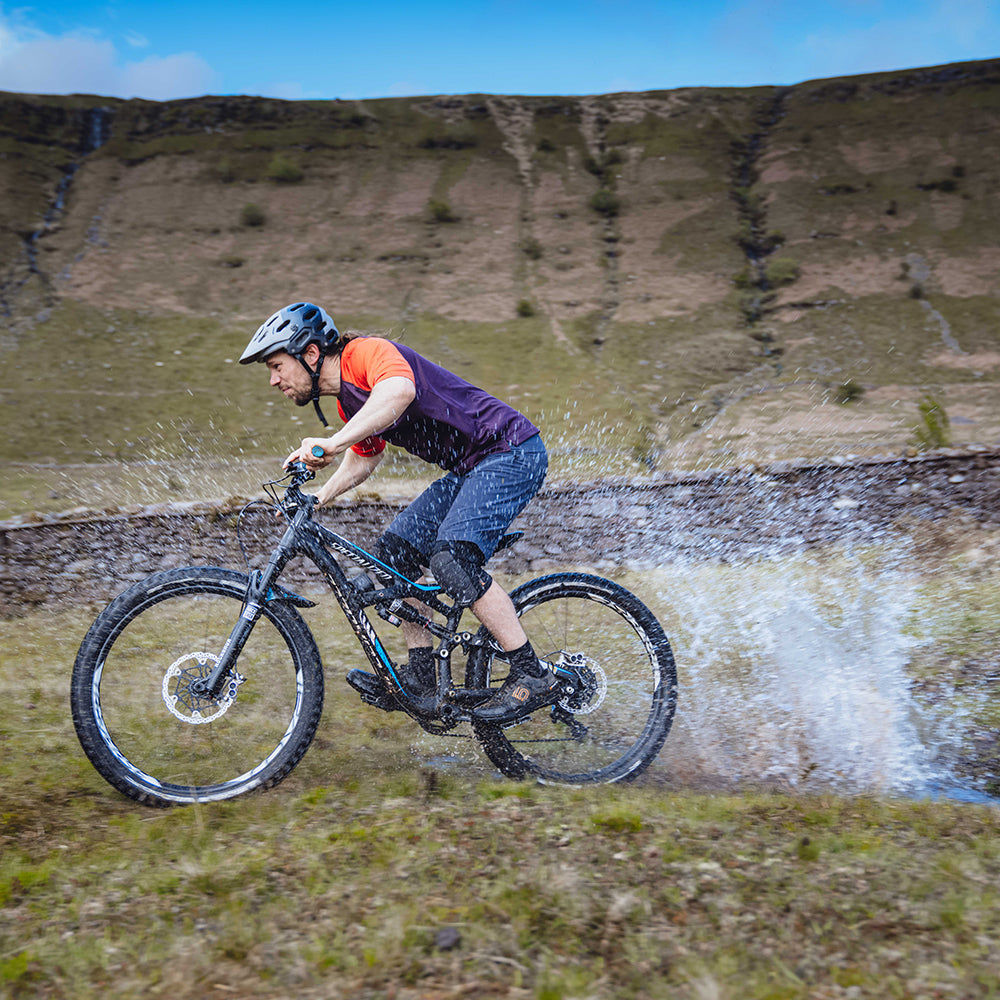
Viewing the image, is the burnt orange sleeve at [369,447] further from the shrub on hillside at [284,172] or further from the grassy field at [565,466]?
the shrub on hillside at [284,172]

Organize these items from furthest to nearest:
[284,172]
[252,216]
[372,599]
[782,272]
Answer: [284,172]
[252,216]
[782,272]
[372,599]

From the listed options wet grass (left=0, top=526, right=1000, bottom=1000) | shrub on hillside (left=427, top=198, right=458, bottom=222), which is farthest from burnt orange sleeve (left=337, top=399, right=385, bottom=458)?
shrub on hillside (left=427, top=198, right=458, bottom=222)

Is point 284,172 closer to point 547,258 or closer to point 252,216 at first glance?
point 252,216

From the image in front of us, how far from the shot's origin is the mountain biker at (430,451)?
374 cm

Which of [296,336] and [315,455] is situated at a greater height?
[296,336]

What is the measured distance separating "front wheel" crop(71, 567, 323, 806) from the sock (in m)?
1.01

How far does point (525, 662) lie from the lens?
4.00 metres

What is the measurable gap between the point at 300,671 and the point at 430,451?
1.34 metres

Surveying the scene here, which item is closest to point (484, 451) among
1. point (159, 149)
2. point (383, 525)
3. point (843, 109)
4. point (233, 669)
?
point (233, 669)

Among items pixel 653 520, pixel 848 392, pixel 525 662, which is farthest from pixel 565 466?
pixel 848 392

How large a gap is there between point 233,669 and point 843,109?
194 feet

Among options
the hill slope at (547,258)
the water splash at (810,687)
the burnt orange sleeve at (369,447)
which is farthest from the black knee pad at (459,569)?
the hill slope at (547,258)

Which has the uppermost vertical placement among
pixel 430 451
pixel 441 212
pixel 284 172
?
pixel 284 172

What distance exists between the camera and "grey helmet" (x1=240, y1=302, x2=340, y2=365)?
3.74 m
